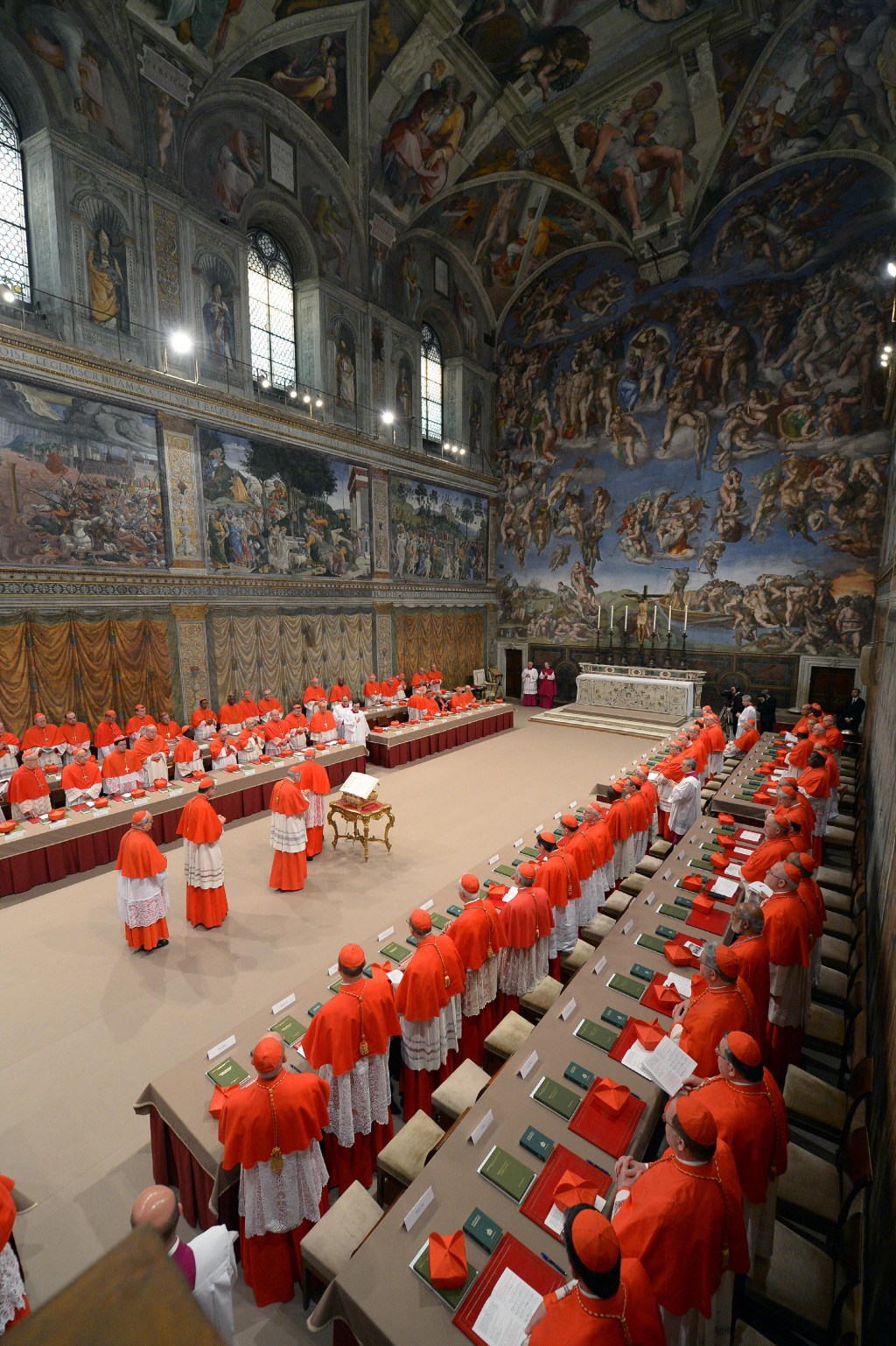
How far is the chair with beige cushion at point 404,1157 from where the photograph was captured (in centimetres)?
368

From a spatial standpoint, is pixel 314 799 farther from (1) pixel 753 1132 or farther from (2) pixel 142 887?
(1) pixel 753 1132

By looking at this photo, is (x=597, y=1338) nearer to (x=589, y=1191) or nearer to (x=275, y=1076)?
(x=589, y=1191)

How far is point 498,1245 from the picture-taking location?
288 cm

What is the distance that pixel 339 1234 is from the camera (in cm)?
324

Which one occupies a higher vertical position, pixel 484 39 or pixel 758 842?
pixel 484 39

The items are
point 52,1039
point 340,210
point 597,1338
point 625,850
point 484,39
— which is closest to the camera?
point 597,1338

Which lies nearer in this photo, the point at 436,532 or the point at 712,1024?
the point at 712,1024

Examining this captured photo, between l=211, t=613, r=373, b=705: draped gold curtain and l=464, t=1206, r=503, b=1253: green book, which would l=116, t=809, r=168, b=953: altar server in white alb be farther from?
l=211, t=613, r=373, b=705: draped gold curtain

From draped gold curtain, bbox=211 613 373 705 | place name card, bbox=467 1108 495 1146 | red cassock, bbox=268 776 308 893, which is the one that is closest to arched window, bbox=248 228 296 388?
draped gold curtain, bbox=211 613 373 705

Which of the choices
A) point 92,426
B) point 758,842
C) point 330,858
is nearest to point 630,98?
point 92,426

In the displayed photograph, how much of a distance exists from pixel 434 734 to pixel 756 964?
11593 millimetres

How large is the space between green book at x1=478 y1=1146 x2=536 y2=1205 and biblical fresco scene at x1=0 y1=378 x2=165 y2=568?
13075mm

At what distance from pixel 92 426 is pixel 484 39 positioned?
1528cm

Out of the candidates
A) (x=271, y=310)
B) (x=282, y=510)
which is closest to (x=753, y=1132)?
(x=282, y=510)
